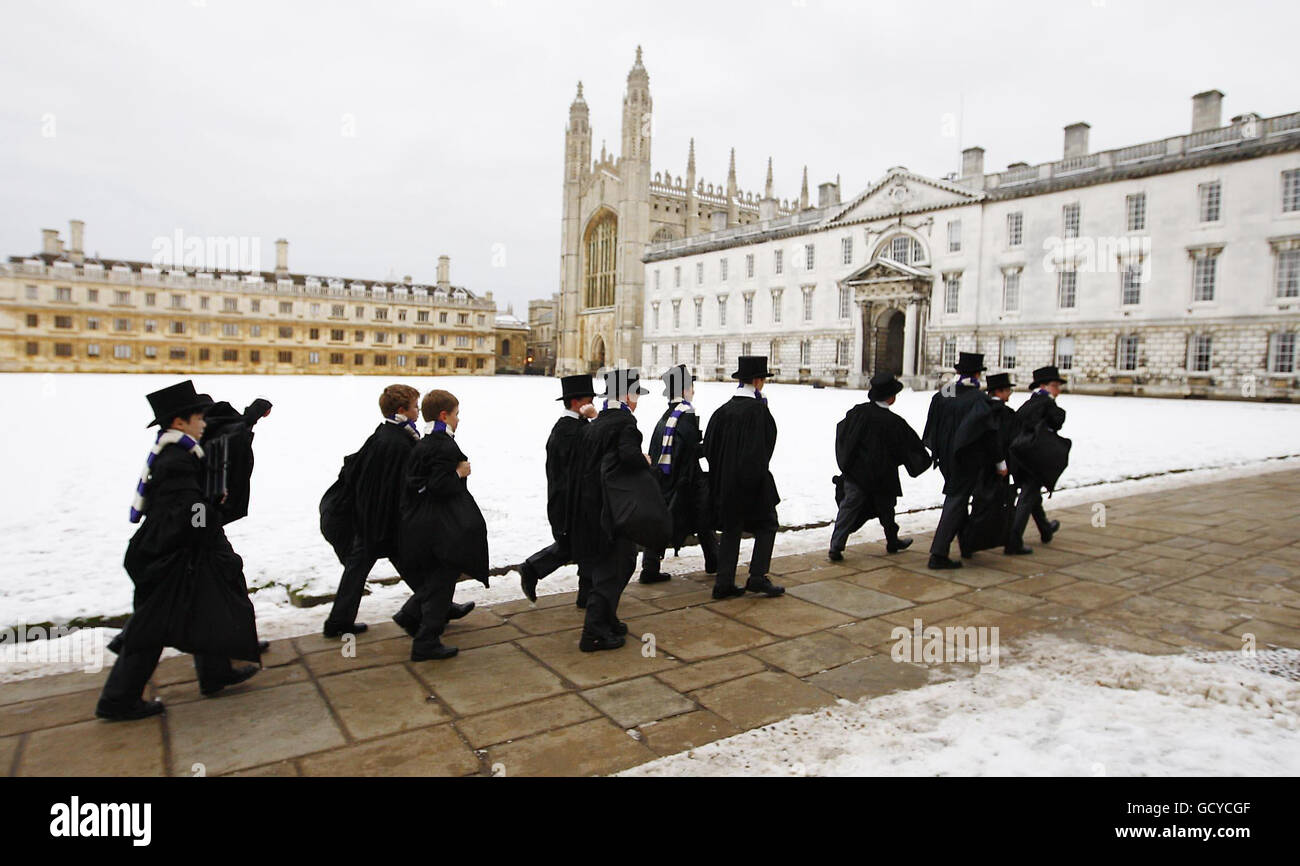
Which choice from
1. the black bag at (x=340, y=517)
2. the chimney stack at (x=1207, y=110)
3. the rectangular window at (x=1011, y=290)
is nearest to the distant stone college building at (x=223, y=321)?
the rectangular window at (x=1011, y=290)

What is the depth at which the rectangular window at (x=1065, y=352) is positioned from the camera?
117ft

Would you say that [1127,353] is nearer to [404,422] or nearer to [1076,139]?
[1076,139]

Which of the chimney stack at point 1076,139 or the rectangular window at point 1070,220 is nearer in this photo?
the rectangular window at point 1070,220

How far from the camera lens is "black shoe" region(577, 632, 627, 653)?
4.62 metres

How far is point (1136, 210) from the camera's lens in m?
33.4

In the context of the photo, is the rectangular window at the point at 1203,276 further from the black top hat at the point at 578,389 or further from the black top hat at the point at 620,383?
the black top hat at the point at 578,389

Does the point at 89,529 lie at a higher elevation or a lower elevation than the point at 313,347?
lower

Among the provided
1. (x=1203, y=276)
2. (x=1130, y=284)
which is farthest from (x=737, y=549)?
(x=1130, y=284)

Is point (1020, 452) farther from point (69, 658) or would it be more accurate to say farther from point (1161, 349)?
point (1161, 349)

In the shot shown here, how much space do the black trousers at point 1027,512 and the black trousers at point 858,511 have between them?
3.81 ft

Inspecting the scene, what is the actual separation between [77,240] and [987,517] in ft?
237

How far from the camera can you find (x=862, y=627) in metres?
5.05
